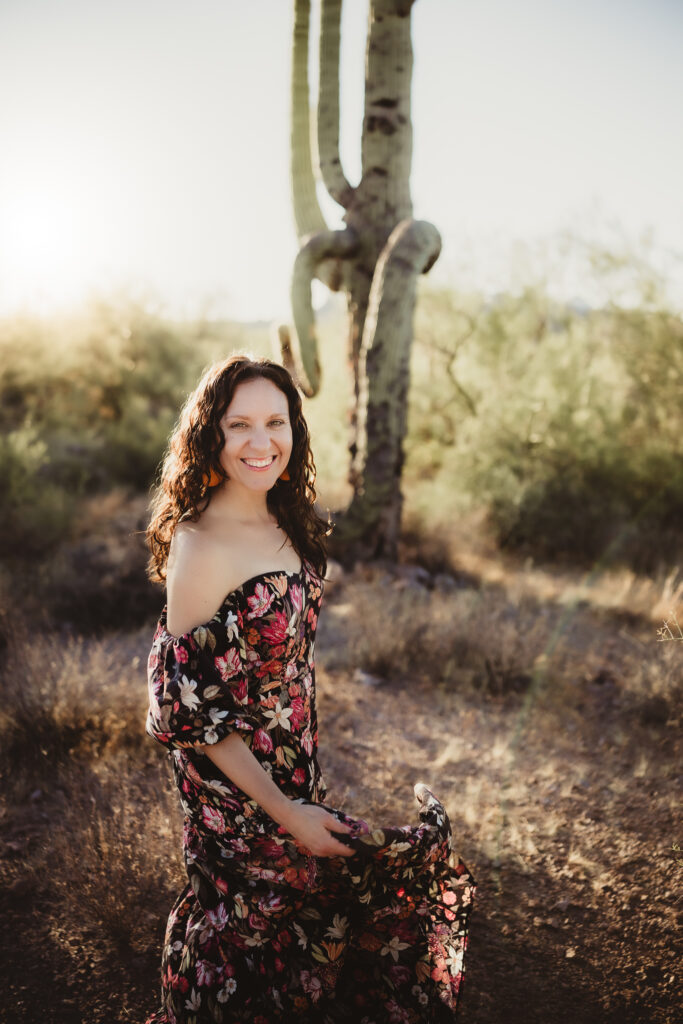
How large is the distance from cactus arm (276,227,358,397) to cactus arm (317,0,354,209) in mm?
479

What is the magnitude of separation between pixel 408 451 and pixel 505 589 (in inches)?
151

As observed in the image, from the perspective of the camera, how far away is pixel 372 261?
21.3 ft

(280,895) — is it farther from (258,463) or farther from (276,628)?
(258,463)

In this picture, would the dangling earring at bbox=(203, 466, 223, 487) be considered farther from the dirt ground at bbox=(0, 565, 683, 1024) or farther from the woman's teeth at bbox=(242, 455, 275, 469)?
the dirt ground at bbox=(0, 565, 683, 1024)

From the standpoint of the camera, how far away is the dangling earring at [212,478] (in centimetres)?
179

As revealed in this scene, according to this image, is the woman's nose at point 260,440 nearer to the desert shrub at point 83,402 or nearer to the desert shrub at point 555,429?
the desert shrub at point 83,402

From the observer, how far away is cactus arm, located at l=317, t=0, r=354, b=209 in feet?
21.2

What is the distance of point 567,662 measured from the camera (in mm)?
4949

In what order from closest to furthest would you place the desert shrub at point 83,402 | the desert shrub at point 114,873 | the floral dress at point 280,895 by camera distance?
1. the floral dress at point 280,895
2. the desert shrub at point 114,873
3. the desert shrub at point 83,402

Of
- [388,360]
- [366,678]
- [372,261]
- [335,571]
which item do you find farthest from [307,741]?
[372,261]

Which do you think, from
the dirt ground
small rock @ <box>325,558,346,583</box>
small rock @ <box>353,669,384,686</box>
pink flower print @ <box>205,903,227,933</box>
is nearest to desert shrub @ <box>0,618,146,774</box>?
the dirt ground

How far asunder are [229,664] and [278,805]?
1.15 feet

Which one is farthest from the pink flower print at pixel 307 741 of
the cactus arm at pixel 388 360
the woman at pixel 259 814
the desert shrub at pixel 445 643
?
the cactus arm at pixel 388 360

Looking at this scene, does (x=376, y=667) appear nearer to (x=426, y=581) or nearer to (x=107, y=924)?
(x=426, y=581)
